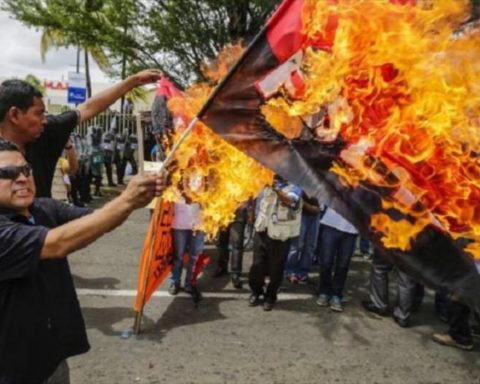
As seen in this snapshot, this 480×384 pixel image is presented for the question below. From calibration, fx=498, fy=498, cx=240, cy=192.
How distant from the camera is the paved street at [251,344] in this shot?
14.4ft

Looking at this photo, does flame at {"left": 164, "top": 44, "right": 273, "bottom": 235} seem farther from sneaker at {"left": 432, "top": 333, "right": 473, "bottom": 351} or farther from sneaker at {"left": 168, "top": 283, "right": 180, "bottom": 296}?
sneaker at {"left": 432, "top": 333, "right": 473, "bottom": 351}

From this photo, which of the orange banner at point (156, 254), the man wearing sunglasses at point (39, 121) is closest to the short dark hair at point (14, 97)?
the man wearing sunglasses at point (39, 121)

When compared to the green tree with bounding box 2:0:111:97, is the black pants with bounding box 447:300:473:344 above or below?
below

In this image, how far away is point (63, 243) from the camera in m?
2.11

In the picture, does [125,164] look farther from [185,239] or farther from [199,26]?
[185,239]

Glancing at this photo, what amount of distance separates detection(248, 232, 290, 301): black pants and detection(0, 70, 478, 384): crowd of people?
0.01m

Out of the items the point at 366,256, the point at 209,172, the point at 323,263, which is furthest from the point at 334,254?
the point at 366,256

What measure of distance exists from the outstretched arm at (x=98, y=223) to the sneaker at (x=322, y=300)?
4498 millimetres

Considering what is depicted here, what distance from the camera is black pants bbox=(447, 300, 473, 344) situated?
5.12m

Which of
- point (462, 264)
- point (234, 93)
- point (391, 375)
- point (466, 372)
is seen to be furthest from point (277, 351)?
point (234, 93)

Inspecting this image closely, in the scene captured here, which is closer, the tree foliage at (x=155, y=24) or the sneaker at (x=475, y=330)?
the sneaker at (x=475, y=330)

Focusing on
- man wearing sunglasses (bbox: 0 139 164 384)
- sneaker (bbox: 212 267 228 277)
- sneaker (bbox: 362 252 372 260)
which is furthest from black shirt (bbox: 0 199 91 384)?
sneaker (bbox: 362 252 372 260)

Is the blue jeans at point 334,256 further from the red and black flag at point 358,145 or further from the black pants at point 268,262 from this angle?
the red and black flag at point 358,145

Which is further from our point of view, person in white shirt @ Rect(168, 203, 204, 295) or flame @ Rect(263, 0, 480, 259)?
person in white shirt @ Rect(168, 203, 204, 295)
